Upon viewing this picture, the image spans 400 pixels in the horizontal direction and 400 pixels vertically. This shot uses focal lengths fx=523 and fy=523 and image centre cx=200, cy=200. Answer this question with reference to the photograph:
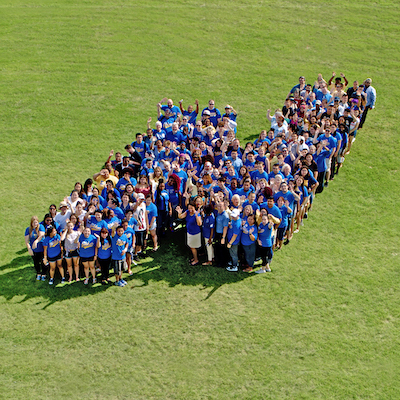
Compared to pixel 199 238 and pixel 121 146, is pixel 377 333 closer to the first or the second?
pixel 199 238

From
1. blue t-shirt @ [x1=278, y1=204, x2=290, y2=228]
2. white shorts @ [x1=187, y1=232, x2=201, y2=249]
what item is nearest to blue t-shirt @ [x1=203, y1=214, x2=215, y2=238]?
white shorts @ [x1=187, y1=232, x2=201, y2=249]

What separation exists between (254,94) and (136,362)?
1366 centimetres

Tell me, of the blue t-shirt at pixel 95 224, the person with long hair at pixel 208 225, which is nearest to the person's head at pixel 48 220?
the blue t-shirt at pixel 95 224

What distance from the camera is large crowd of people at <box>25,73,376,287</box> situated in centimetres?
1262

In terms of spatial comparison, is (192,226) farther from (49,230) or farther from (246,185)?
(49,230)

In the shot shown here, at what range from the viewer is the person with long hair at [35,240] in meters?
12.5

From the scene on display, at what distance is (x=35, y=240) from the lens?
12.6 metres

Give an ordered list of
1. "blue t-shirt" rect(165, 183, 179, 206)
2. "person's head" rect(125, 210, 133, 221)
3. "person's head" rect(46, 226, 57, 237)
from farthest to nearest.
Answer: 1. "blue t-shirt" rect(165, 183, 179, 206)
2. "person's head" rect(125, 210, 133, 221)
3. "person's head" rect(46, 226, 57, 237)

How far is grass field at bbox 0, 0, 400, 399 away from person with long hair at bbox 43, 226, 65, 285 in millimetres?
537

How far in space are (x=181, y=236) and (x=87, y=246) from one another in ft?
10.0

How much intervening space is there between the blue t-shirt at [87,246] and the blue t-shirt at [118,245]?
1.49ft

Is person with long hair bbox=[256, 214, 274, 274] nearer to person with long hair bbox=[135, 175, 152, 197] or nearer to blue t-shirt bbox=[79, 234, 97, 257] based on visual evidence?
person with long hair bbox=[135, 175, 152, 197]

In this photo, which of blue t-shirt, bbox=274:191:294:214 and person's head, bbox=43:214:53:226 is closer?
person's head, bbox=43:214:53:226

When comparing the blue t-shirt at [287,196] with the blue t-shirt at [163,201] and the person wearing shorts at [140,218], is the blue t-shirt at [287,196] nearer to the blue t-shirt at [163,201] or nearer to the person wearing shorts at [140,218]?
the blue t-shirt at [163,201]
